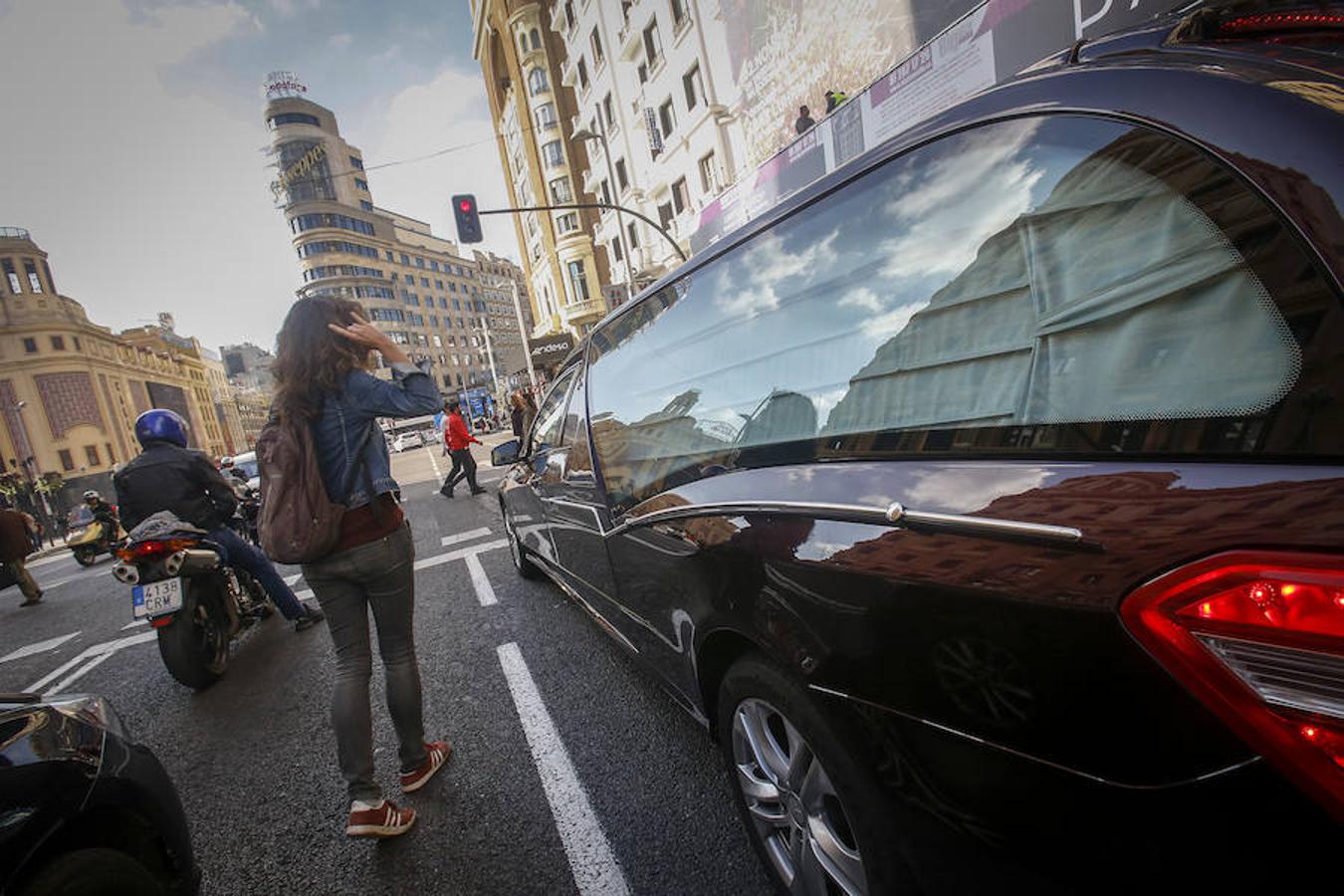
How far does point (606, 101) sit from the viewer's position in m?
26.2

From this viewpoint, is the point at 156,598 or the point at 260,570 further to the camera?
the point at 260,570

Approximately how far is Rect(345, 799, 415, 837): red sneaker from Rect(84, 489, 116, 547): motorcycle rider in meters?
11.4

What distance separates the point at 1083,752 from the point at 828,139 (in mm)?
12582

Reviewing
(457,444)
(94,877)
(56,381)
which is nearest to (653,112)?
(457,444)

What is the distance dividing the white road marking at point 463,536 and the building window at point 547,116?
34.1 metres

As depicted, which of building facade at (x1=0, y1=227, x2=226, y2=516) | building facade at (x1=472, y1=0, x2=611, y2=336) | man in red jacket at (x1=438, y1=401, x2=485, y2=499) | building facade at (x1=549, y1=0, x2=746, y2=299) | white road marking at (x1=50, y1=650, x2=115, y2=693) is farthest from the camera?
building facade at (x1=0, y1=227, x2=226, y2=516)

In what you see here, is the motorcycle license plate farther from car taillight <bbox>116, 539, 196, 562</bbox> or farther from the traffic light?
the traffic light

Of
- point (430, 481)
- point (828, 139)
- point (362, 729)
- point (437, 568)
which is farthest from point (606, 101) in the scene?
point (362, 729)

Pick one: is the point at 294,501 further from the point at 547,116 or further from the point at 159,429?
the point at 547,116

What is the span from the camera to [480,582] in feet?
16.9

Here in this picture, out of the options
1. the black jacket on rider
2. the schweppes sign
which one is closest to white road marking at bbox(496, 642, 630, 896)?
the black jacket on rider

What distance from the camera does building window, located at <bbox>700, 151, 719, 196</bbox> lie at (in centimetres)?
1917

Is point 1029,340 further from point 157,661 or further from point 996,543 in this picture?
point 157,661

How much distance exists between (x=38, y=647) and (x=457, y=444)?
18.2 feet
